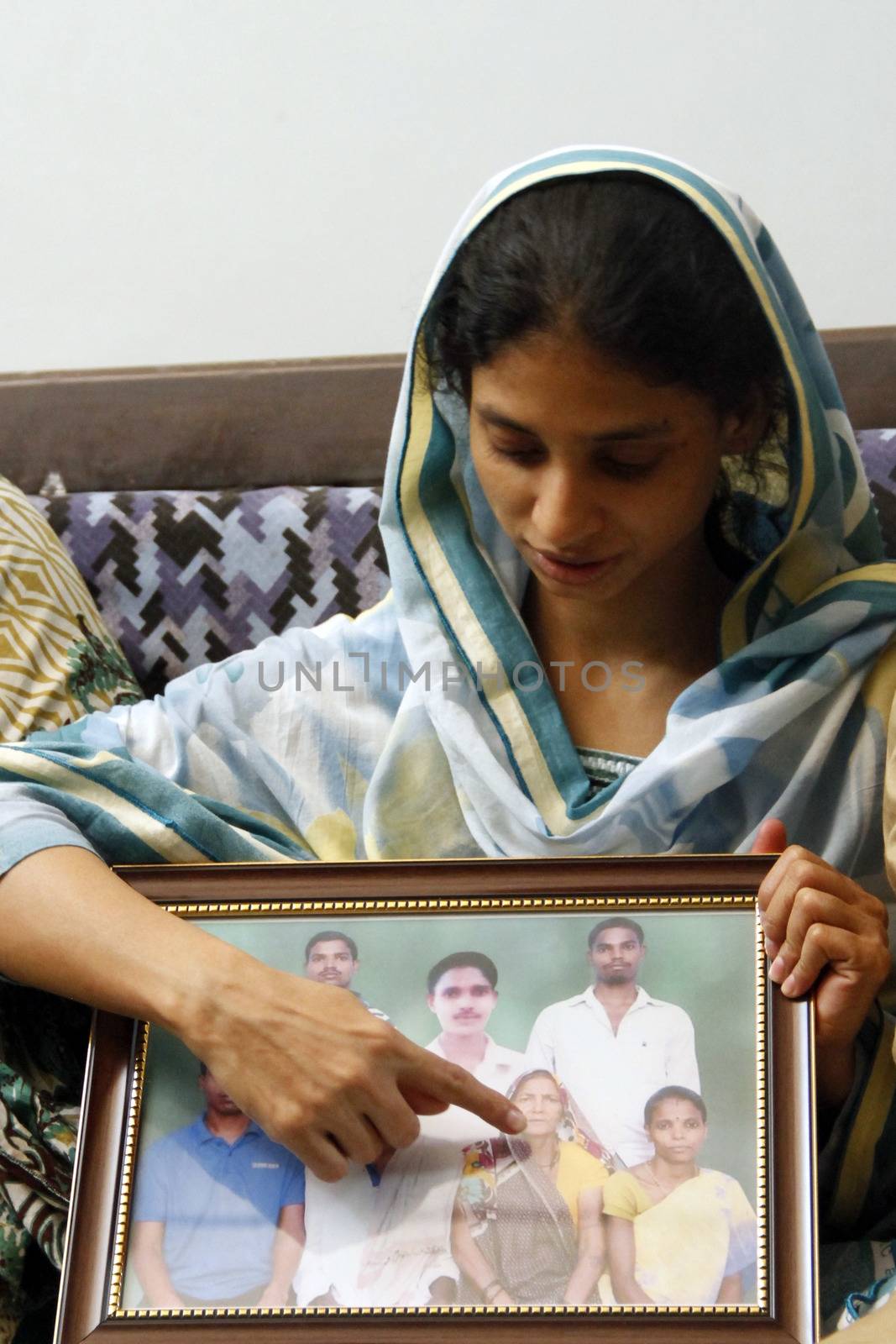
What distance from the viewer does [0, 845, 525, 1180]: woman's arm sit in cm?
79

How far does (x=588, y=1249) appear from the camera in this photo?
74 centimetres

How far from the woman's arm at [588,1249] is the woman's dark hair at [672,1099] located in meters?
0.05

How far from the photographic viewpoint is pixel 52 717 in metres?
1.13

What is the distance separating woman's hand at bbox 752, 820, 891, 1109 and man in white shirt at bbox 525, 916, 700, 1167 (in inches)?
2.4

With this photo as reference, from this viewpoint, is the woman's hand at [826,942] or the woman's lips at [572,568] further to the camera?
the woman's lips at [572,568]

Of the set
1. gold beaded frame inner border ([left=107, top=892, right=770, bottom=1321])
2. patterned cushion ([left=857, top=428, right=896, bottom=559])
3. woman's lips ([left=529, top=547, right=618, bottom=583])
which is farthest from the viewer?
patterned cushion ([left=857, top=428, right=896, bottom=559])

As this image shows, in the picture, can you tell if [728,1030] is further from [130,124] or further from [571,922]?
[130,124]

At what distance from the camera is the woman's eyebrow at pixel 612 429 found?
Answer: 89 centimetres

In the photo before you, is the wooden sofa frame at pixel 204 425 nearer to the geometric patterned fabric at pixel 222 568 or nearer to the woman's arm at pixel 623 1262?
the geometric patterned fabric at pixel 222 568

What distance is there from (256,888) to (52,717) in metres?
0.31

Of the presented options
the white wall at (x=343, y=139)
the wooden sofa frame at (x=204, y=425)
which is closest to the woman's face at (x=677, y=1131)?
the wooden sofa frame at (x=204, y=425)

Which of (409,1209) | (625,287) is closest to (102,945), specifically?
(409,1209)

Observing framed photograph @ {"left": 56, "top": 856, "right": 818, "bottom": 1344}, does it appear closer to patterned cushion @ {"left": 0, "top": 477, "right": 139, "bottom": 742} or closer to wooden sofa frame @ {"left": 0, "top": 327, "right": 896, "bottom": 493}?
patterned cushion @ {"left": 0, "top": 477, "right": 139, "bottom": 742}

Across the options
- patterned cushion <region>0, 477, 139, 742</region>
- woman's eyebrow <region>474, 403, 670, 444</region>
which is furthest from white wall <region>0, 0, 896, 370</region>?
woman's eyebrow <region>474, 403, 670, 444</region>
